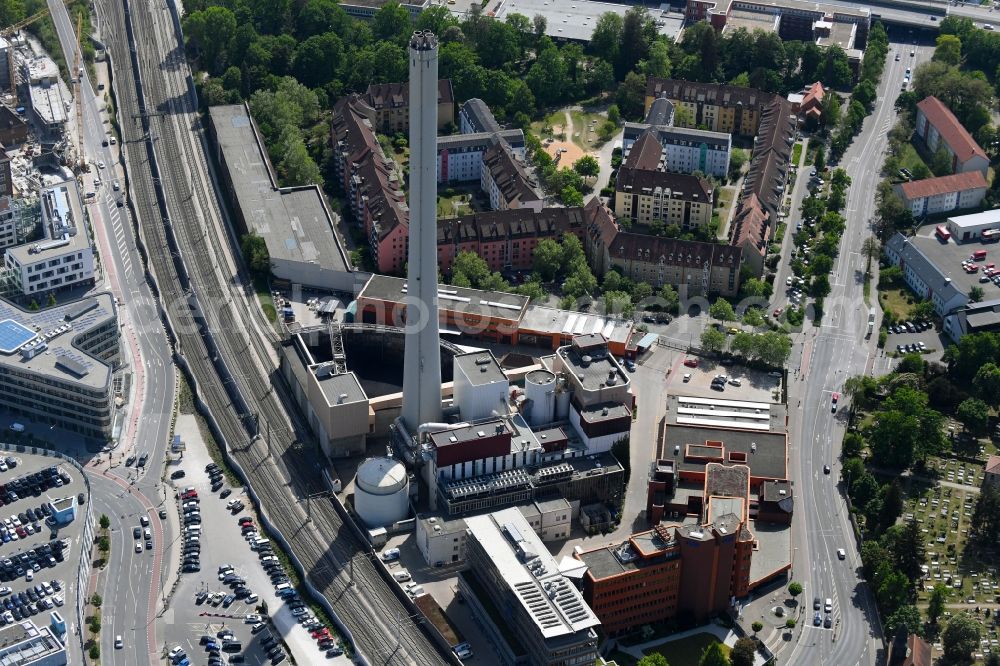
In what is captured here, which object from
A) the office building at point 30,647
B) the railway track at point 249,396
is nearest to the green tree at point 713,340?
the railway track at point 249,396

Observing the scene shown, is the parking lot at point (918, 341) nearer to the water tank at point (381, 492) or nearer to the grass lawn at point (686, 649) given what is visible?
the grass lawn at point (686, 649)

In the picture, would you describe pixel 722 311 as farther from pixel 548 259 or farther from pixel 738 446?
pixel 738 446

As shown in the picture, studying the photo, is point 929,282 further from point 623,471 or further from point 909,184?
point 623,471

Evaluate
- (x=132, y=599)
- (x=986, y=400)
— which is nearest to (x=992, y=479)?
(x=986, y=400)

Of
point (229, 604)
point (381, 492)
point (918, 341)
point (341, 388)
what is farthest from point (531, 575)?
point (918, 341)

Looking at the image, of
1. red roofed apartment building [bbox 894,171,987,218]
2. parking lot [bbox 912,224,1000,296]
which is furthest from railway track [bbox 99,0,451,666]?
red roofed apartment building [bbox 894,171,987,218]

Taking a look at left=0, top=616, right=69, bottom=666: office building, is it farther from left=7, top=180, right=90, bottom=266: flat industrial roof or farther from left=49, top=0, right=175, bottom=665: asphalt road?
left=7, top=180, right=90, bottom=266: flat industrial roof

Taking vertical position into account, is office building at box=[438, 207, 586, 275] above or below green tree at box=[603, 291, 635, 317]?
above
